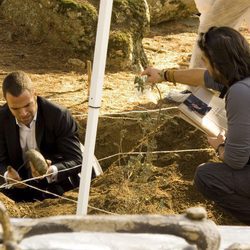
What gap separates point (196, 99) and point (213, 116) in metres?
0.15

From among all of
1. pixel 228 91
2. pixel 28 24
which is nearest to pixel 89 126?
pixel 228 91

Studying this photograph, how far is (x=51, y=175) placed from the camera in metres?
4.16

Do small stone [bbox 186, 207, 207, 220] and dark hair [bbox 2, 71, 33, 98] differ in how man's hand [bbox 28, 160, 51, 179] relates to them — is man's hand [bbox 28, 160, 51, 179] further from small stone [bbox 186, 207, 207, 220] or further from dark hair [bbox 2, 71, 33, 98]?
small stone [bbox 186, 207, 207, 220]

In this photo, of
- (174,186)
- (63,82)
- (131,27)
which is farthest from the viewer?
(131,27)

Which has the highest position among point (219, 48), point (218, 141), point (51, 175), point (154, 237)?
point (219, 48)

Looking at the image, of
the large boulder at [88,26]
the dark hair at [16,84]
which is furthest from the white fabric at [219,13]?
the dark hair at [16,84]

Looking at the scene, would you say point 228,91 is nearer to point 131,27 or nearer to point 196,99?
point 196,99

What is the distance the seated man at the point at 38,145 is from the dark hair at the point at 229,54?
3.72 feet

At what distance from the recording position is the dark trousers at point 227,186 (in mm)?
3557

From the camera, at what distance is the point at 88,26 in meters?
6.68

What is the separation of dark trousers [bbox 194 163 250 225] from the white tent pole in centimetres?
85

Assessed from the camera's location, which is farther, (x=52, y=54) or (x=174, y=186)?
(x=52, y=54)

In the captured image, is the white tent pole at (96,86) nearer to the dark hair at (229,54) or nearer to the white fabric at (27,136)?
the dark hair at (229,54)

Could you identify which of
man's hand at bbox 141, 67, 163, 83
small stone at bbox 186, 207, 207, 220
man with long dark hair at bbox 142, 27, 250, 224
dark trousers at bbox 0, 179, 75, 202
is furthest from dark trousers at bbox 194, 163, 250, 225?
small stone at bbox 186, 207, 207, 220
